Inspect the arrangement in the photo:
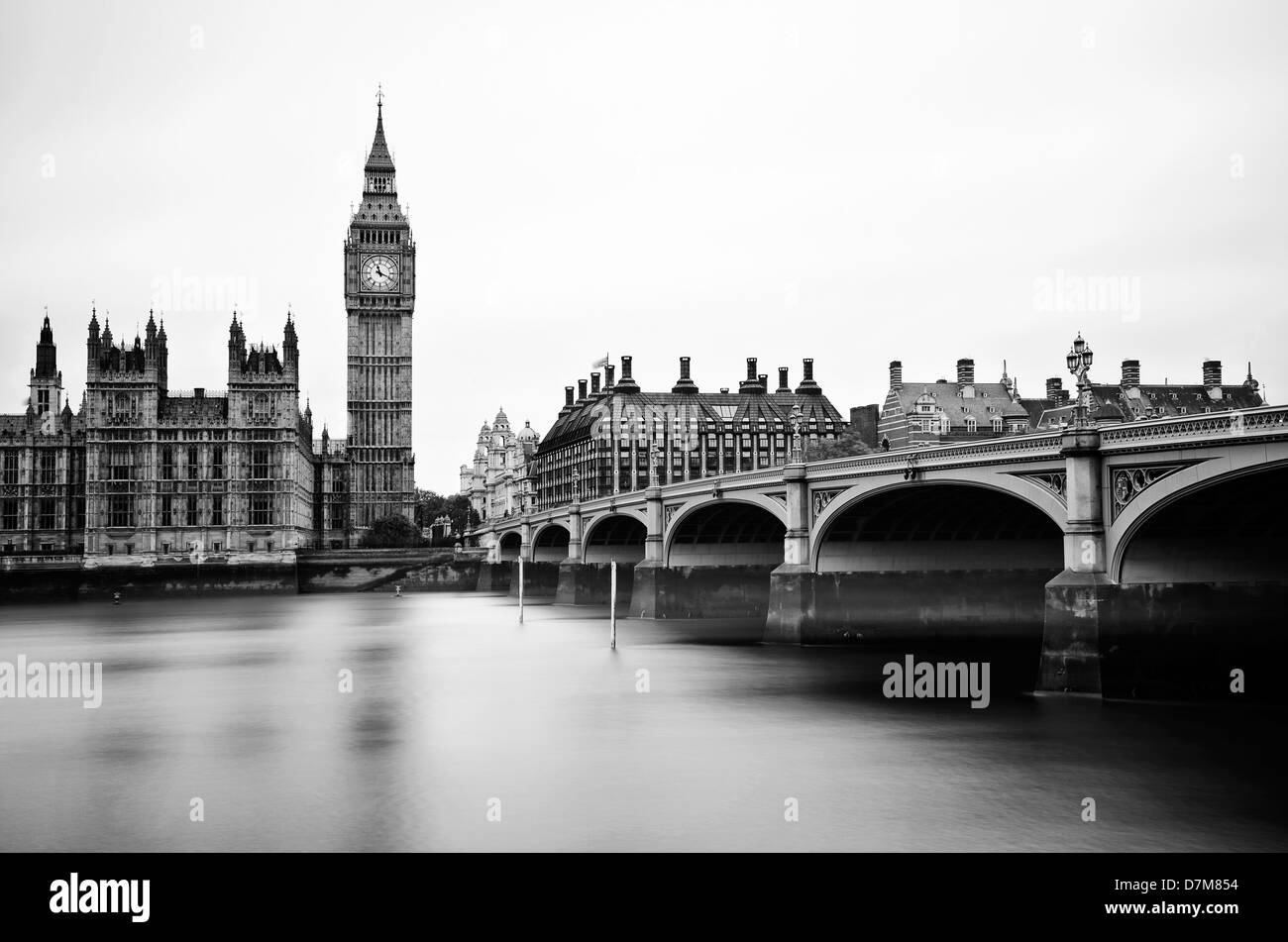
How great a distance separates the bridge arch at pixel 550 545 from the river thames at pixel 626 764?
52960 mm

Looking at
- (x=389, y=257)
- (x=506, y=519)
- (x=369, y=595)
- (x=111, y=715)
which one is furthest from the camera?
(x=389, y=257)

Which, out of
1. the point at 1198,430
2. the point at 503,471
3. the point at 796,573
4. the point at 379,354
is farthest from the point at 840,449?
the point at 503,471

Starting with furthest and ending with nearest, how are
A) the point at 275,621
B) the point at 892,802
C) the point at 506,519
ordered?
1. the point at 506,519
2. the point at 275,621
3. the point at 892,802

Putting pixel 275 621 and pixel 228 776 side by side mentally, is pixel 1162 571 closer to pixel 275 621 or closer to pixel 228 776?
→ pixel 228 776

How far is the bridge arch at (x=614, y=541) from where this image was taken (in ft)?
235

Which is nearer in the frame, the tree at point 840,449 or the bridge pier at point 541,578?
the tree at point 840,449

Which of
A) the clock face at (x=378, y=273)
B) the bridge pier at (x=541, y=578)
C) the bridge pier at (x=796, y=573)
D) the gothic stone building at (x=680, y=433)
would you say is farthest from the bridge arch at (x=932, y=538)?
the clock face at (x=378, y=273)

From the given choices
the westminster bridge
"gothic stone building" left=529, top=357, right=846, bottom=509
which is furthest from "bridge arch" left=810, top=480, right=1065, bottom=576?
"gothic stone building" left=529, top=357, right=846, bottom=509

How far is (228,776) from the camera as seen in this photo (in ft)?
71.5

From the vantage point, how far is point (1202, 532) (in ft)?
91.0

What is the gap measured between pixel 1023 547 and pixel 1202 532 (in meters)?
14.3

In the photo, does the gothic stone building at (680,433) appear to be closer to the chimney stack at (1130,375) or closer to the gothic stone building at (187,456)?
the gothic stone building at (187,456)
